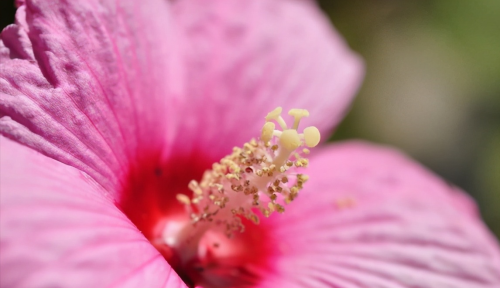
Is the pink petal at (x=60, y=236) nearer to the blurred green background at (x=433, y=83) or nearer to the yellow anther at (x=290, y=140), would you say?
the yellow anther at (x=290, y=140)

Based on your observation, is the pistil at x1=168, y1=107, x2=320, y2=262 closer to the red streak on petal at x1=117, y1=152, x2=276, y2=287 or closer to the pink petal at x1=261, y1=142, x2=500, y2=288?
the red streak on petal at x1=117, y1=152, x2=276, y2=287

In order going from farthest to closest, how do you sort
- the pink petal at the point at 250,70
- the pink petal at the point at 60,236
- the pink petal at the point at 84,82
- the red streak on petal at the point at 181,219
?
the pink petal at the point at 250,70 < the red streak on petal at the point at 181,219 < the pink petal at the point at 84,82 < the pink petal at the point at 60,236

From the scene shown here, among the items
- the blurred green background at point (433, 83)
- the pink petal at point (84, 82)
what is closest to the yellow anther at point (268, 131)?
the pink petal at point (84, 82)

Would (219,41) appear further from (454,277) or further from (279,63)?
(454,277)

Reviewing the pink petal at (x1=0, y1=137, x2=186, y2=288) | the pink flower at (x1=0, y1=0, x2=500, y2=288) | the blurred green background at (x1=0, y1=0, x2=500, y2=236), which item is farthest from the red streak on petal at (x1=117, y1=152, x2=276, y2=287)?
the blurred green background at (x1=0, y1=0, x2=500, y2=236)

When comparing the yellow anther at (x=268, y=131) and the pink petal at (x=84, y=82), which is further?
the yellow anther at (x=268, y=131)

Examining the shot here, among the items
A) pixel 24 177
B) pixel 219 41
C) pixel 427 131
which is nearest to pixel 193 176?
pixel 219 41

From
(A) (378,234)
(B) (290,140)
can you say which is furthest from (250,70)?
(A) (378,234)
